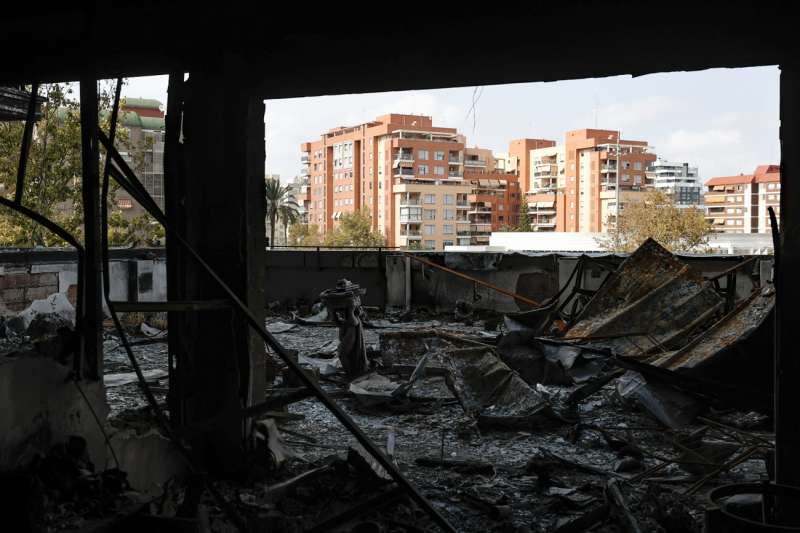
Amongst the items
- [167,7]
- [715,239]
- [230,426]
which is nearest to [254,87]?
[167,7]

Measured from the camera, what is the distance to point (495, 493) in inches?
205

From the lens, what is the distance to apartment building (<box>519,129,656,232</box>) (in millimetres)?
106750

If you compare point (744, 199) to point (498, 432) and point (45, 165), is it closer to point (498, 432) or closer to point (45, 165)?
point (45, 165)

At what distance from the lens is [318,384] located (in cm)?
587

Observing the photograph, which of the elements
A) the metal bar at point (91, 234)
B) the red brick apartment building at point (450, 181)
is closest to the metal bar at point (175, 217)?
the metal bar at point (91, 234)

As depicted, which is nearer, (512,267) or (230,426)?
(230,426)

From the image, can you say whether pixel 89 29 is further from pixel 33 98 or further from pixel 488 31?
pixel 488 31

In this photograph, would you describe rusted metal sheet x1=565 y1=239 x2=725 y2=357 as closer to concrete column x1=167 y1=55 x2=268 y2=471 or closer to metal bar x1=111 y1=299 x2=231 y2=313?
concrete column x1=167 y1=55 x2=268 y2=471

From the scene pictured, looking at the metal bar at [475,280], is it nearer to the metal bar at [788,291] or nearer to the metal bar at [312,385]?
the metal bar at [788,291]

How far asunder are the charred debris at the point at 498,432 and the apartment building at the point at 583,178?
88.6 meters

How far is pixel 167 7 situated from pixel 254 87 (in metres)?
1.04

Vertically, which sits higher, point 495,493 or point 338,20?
point 338,20

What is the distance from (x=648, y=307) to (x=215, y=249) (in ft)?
19.8

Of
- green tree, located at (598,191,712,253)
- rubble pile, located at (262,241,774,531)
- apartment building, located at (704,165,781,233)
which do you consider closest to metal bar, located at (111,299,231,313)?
rubble pile, located at (262,241,774,531)
